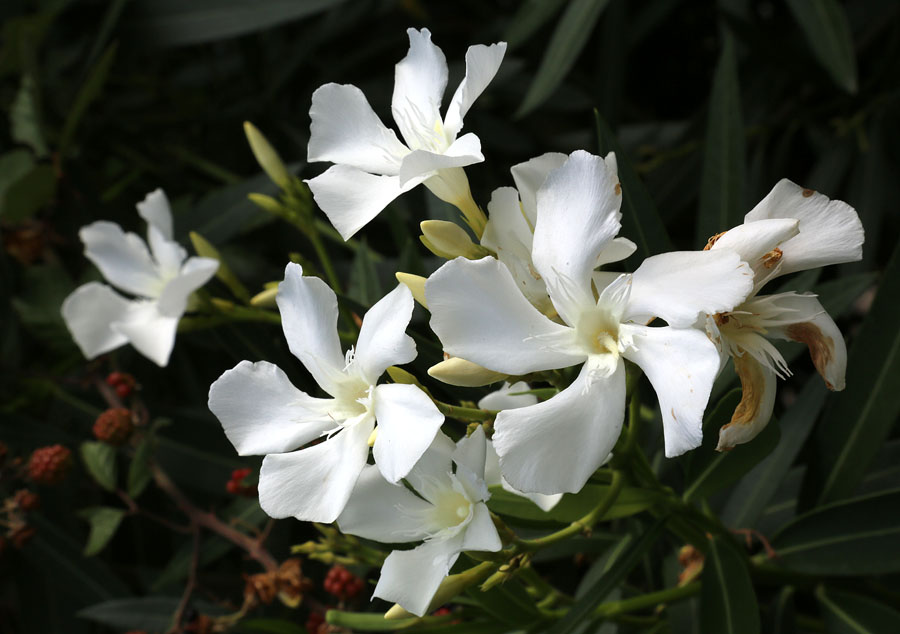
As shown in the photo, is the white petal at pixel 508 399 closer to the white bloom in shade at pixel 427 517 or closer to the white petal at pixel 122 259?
the white bloom in shade at pixel 427 517

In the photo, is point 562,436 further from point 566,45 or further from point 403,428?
point 566,45

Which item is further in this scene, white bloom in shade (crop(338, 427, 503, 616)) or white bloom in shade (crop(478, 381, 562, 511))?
white bloom in shade (crop(478, 381, 562, 511))

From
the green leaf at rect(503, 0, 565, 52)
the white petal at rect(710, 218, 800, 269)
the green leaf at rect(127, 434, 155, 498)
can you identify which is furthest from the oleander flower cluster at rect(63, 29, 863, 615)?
the green leaf at rect(503, 0, 565, 52)

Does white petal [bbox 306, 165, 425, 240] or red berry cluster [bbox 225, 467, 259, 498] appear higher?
white petal [bbox 306, 165, 425, 240]

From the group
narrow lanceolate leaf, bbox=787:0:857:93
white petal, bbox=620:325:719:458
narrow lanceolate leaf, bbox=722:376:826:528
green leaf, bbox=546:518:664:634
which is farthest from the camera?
narrow lanceolate leaf, bbox=787:0:857:93

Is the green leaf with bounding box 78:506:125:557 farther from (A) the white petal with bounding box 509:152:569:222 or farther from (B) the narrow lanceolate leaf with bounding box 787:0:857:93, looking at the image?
(B) the narrow lanceolate leaf with bounding box 787:0:857:93

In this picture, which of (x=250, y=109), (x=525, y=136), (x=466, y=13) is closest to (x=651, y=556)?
(x=525, y=136)
